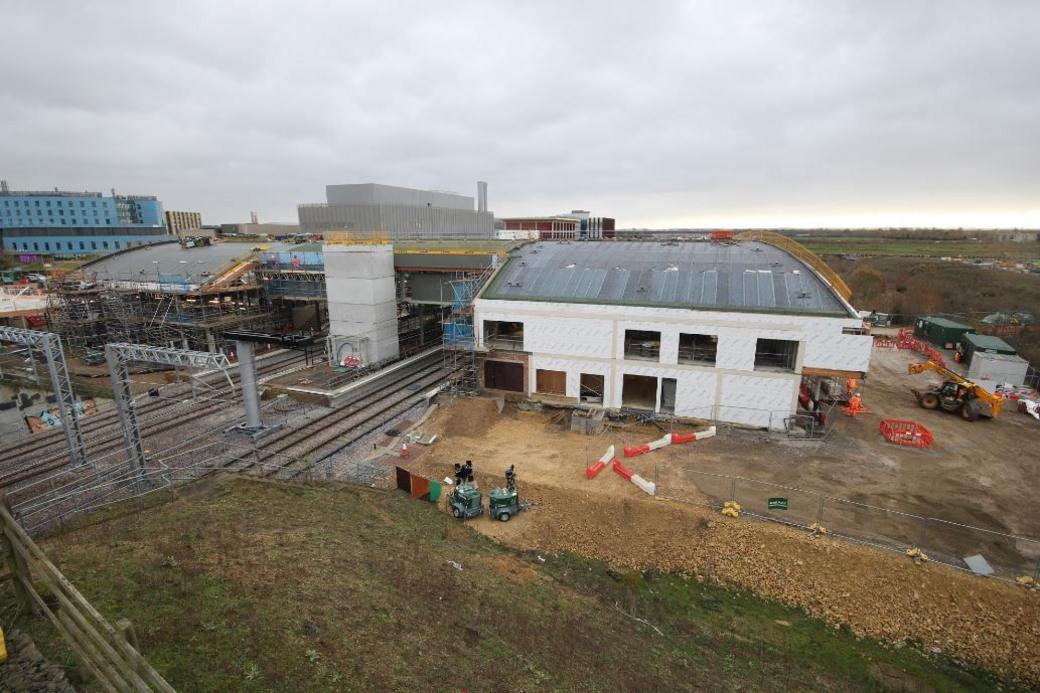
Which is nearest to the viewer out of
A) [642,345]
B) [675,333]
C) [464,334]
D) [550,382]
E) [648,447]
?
[648,447]

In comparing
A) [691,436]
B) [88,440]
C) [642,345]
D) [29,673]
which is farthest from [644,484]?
[88,440]

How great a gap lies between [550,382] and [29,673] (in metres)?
27.4

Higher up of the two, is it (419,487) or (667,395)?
(667,395)

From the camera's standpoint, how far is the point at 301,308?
50.9m

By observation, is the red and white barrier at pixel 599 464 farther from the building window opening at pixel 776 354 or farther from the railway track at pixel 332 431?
the railway track at pixel 332 431

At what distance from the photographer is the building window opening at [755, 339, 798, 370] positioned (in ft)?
95.0

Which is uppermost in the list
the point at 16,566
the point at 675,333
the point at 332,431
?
the point at 16,566

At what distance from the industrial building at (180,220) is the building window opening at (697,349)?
193141mm

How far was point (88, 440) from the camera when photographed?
86.3 ft

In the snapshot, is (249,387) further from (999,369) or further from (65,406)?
(999,369)

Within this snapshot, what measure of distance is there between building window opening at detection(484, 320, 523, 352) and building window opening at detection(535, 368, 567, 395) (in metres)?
2.19

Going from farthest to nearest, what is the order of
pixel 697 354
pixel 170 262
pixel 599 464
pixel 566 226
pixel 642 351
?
pixel 566 226
pixel 170 262
pixel 642 351
pixel 697 354
pixel 599 464

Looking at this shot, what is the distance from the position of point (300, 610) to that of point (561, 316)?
74.2 ft

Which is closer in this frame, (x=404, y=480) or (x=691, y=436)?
(x=404, y=480)
